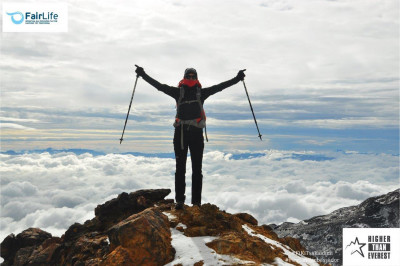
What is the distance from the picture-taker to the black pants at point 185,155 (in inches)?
593

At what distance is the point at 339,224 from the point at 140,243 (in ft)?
229

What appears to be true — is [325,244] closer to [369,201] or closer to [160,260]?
[369,201]

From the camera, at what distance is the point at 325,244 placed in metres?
64.5

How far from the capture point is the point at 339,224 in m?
70.8

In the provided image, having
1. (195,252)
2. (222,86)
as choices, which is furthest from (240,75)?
(195,252)

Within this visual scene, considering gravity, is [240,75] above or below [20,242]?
above

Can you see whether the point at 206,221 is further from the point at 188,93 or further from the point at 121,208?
the point at 121,208

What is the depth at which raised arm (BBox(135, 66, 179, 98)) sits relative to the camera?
1541cm

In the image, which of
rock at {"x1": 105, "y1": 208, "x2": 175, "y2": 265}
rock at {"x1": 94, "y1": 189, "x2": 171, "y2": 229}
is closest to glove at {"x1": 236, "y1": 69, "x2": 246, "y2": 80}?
rock at {"x1": 105, "y1": 208, "x2": 175, "y2": 265}

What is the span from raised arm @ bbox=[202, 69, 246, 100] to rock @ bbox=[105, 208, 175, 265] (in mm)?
6602

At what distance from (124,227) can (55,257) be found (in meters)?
7.25

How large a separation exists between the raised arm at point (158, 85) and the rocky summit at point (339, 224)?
2204 inches

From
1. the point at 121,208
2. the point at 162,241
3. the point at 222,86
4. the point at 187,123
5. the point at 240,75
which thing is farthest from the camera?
the point at 121,208

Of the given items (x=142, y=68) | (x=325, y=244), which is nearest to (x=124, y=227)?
(x=142, y=68)
